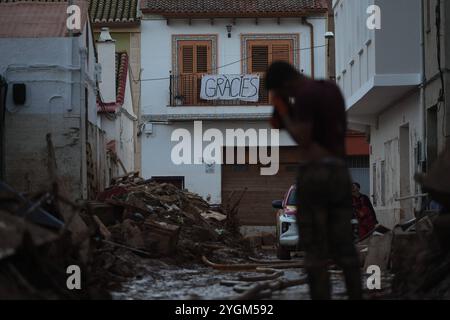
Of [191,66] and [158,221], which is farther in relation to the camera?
[191,66]

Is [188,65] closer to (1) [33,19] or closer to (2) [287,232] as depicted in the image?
(1) [33,19]

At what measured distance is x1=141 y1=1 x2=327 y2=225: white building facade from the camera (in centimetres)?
3962

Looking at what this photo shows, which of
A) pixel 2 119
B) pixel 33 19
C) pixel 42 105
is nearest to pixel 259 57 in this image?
pixel 33 19

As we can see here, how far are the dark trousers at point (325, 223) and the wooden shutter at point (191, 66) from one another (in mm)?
32258

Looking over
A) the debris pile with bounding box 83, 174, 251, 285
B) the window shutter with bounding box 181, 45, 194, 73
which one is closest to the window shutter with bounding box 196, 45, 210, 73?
the window shutter with bounding box 181, 45, 194, 73

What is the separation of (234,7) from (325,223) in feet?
109

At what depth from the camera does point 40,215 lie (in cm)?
974

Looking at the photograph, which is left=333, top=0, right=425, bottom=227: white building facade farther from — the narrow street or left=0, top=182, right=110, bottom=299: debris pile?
left=0, top=182, right=110, bottom=299: debris pile

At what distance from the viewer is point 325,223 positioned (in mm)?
7605

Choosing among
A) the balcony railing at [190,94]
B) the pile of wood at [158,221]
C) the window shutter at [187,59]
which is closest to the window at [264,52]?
the balcony railing at [190,94]

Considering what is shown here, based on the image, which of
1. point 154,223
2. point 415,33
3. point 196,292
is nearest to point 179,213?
point 154,223

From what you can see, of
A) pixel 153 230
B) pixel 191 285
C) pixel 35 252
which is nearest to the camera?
pixel 35 252

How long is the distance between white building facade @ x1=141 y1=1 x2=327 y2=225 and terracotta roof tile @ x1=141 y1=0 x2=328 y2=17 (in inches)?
1.5
